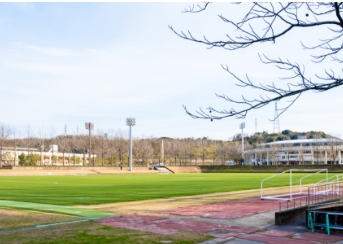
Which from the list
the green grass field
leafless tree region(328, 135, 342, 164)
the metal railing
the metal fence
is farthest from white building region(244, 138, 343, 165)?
the metal fence

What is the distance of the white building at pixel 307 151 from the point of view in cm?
10872

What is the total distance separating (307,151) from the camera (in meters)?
120

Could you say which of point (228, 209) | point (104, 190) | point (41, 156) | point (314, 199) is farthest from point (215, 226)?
point (41, 156)

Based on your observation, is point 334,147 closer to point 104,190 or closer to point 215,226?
point 104,190

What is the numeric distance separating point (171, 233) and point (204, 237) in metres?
1.04

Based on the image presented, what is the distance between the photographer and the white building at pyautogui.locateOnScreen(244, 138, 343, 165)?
109 metres

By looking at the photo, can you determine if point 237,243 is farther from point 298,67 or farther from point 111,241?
point 298,67

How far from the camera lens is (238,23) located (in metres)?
6.51

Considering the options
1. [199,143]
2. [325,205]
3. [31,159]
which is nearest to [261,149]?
[199,143]

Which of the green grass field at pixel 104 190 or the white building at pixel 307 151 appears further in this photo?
the white building at pixel 307 151

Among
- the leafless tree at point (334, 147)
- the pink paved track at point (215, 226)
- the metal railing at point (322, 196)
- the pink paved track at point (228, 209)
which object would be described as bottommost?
the pink paved track at point (228, 209)

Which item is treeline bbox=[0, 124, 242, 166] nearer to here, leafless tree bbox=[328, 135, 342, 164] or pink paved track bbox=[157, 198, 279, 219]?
leafless tree bbox=[328, 135, 342, 164]

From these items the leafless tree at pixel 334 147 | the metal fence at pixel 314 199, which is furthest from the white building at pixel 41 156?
the metal fence at pixel 314 199

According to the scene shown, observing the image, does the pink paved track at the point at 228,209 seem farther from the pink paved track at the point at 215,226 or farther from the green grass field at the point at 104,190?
the green grass field at the point at 104,190
